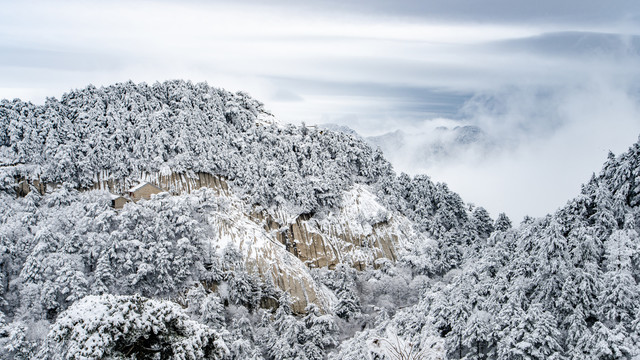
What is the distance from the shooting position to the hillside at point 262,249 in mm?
30031

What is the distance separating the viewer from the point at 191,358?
21828mm

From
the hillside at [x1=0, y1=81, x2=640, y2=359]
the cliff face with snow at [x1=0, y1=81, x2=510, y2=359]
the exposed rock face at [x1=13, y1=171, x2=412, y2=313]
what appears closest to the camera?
the hillside at [x1=0, y1=81, x2=640, y2=359]

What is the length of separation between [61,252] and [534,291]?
48.0 metres

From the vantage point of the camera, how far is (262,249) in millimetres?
67125

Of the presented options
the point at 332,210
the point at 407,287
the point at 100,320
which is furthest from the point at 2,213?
the point at 407,287

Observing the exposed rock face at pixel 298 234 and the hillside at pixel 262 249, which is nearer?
the hillside at pixel 262 249

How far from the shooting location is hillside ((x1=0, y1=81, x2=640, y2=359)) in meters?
30.0

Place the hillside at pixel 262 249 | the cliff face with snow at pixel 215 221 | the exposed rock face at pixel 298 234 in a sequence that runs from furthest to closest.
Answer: the exposed rock face at pixel 298 234
the cliff face with snow at pixel 215 221
the hillside at pixel 262 249

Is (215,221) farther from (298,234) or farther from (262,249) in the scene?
(298,234)

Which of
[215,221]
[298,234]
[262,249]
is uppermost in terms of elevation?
[215,221]

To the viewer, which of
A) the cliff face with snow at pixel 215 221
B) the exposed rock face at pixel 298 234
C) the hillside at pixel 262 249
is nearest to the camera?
the hillside at pixel 262 249

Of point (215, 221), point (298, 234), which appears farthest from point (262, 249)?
point (298, 234)

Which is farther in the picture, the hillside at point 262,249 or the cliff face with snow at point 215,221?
the cliff face with snow at point 215,221

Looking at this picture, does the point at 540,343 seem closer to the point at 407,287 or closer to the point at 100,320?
the point at 100,320
